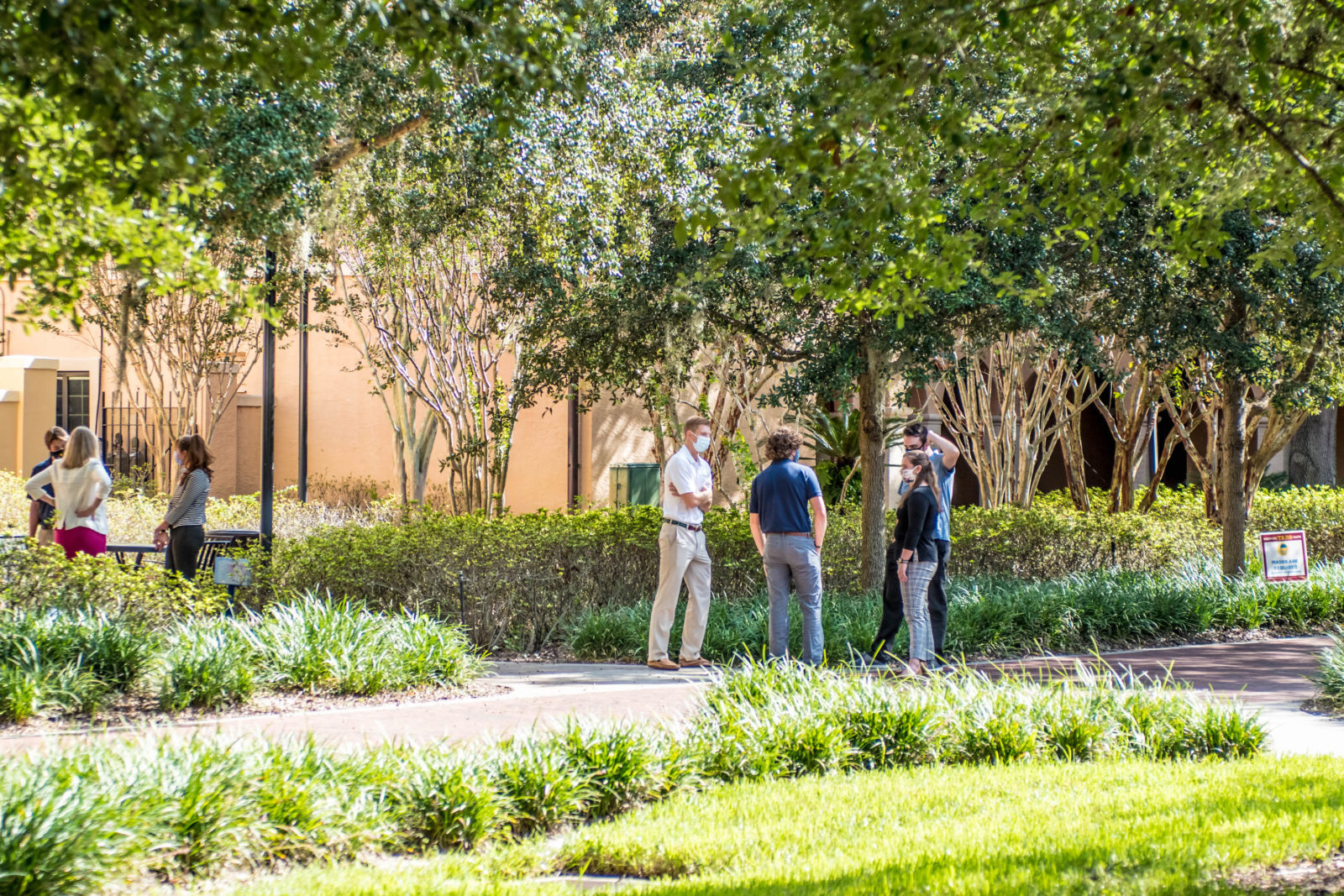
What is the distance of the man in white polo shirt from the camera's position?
30.2 ft

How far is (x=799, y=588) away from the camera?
28.5ft

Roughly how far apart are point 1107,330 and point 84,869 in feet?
34.5

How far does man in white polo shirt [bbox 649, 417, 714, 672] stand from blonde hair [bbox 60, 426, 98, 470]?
4.89 metres

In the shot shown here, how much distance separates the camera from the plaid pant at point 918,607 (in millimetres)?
8641

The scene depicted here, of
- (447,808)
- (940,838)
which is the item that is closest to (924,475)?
(940,838)

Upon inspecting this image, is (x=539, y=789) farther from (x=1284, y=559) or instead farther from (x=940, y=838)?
(x=1284, y=559)

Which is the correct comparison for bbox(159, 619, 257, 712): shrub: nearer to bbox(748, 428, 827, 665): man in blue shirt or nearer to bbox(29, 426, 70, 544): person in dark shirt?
bbox(748, 428, 827, 665): man in blue shirt

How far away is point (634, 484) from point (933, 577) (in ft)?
39.2

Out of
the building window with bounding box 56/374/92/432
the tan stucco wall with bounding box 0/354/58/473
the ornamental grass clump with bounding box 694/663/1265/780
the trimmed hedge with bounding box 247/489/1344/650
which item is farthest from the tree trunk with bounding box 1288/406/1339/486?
the building window with bounding box 56/374/92/432

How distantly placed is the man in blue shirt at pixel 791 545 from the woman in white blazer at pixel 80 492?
5.63m

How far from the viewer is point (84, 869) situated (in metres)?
4.08

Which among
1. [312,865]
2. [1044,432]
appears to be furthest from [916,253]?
[1044,432]

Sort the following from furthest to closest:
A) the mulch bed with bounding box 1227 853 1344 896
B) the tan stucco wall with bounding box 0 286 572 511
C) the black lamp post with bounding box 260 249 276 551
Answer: the tan stucco wall with bounding box 0 286 572 511 → the black lamp post with bounding box 260 249 276 551 → the mulch bed with bounding box 1227 853 1344 896

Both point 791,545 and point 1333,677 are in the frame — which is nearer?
point 1333,677
